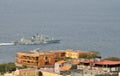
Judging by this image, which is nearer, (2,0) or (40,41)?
(40,41)

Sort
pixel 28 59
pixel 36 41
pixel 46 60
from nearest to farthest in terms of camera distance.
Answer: pixel 46 60 < pixel 28 59 < pixel 36 41

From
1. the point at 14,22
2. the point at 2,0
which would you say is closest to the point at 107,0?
the point at 2,0

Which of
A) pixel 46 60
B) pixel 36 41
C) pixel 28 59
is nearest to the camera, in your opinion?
pixel 46 60

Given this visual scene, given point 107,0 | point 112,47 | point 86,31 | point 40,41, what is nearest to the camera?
point 112,47

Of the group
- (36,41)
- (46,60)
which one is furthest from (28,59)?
(36,41)

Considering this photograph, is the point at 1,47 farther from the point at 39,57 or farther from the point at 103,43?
the point at 39,57

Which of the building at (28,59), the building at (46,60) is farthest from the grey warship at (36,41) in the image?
the building at (46,60)

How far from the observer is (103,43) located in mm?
52781

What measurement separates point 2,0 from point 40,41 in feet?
367

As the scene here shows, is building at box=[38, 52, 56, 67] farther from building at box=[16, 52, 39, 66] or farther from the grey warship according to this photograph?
the grey warship

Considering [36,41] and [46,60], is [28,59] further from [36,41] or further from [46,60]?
[36,41]

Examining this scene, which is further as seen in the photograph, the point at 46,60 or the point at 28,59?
the point at 28,59

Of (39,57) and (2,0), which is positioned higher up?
(2,0)

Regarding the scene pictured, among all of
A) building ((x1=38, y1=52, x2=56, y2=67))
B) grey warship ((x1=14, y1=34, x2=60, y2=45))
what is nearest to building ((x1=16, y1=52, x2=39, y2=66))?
building ((x1=38, y1=52, x2=56, y2=67))
